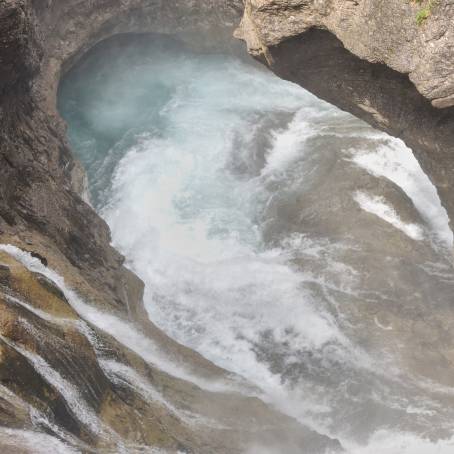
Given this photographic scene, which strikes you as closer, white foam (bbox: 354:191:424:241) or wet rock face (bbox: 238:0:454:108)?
wet rock face (bbox: 238:0:454:108)

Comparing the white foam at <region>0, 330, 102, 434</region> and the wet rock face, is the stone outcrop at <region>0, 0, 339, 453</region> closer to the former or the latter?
the white foam at <region>0, 330, 102, 434</region>

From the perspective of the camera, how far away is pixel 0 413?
582cm

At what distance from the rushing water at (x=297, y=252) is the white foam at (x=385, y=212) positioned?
0.11 ft

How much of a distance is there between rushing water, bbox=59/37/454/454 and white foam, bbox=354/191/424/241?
0.03 metres

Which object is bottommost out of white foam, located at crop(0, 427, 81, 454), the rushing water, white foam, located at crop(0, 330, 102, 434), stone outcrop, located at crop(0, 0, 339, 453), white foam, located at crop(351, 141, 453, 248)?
white foam, located at crop(0, 427, 81, 454)

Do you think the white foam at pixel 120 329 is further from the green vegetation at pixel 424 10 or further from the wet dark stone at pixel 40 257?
the green vegetation at pixel 424 10

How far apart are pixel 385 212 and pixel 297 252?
2.28m

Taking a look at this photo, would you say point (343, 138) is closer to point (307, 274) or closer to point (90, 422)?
point (307, 274)

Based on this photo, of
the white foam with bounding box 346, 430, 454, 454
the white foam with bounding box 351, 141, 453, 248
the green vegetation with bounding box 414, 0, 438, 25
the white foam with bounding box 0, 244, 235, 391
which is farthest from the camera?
the white foam with bounding box 351, 141, 453, 248

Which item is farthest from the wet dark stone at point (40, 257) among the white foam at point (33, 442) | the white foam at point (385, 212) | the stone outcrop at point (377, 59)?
the white foam at point (385, 212)

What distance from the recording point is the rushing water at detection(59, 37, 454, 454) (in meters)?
11.4

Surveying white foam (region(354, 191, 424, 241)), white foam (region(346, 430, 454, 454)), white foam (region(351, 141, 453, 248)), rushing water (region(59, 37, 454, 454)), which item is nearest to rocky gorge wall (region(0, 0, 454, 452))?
white foam (region(346, 430, 454, 454))

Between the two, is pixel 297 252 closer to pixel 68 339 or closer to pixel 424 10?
pixel 424 10

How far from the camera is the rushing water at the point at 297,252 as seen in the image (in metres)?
11.4
